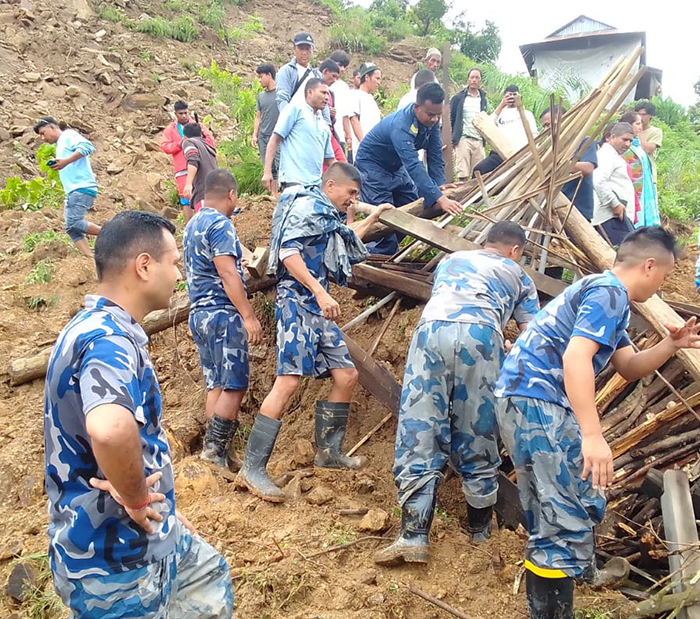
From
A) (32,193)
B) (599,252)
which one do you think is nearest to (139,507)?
(599,252)

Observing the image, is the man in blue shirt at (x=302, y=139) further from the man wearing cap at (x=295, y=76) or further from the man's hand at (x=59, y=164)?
the man's hand at (x=59, y=164)

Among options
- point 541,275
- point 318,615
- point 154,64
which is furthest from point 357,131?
point 154,64

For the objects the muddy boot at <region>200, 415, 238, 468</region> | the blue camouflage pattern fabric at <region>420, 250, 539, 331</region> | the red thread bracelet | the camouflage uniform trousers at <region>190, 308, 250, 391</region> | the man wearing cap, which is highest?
the man wearing cap

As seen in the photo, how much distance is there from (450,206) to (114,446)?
3.75 metres

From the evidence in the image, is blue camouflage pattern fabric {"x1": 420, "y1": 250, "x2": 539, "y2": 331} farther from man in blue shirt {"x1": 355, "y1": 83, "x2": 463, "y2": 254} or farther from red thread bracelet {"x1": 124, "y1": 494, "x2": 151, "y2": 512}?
red thread bracelet {"x1": 124, "y1": 494, "x2": 151, "y2": 512}

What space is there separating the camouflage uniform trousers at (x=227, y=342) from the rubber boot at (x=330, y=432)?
2.00 ft

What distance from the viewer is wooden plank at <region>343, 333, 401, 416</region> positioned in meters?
4.31

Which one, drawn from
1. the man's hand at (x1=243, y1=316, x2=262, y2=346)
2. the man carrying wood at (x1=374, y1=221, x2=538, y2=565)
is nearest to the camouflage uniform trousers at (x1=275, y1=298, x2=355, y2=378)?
the man's hand at (x1=243, y1=316, x2=262, y2=346)

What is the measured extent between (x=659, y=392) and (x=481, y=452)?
135 cm

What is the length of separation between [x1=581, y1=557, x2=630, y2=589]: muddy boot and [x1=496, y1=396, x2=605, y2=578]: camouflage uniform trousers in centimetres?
56

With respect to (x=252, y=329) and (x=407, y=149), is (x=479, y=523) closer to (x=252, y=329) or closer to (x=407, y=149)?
(x=252, y=329)

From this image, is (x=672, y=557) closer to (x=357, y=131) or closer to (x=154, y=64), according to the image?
(x=357, y=131)

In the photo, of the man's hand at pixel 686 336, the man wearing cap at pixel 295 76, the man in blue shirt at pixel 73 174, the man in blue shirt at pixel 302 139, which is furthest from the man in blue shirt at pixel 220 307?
the man in blue shirt at pixel 73 174

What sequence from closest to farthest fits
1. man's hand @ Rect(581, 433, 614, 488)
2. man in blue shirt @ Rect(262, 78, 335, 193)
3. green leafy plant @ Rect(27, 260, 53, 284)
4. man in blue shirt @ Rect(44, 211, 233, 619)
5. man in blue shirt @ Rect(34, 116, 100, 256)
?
1. man in blue shirt @ Rect(44, 211, 233, 619)
2. man's hand @ Rect(581, 433, 614, 488)
3. man in blue shirt @ Rect(262, 78, 335, 193)
4. man in blue shirt @ Rect(34, 116, 100, 256)
5. green leafy plant @ Rect(27, 260, 53, 284)
